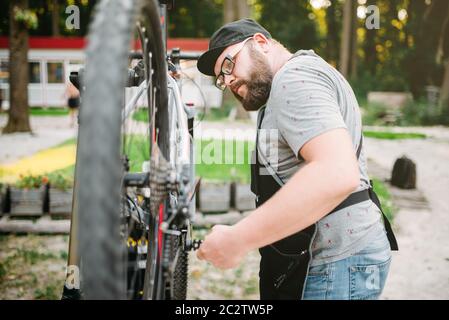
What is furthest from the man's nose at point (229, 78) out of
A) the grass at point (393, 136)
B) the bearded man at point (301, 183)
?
the grass at point (393, 136)

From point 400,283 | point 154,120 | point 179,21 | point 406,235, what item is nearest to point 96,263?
point 154,120

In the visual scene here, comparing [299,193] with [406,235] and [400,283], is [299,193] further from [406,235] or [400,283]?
[406,235]

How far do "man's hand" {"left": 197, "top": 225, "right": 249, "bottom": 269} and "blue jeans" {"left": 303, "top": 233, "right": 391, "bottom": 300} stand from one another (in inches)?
17.1

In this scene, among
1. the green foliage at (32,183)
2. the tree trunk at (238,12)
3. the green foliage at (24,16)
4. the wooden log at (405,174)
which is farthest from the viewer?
the tree trunk at (238,12)

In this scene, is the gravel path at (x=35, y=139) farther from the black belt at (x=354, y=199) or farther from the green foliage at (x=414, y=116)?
the green foliage at (x=414, y=116)

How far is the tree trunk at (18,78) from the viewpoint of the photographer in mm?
13844

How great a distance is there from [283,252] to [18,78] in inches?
555

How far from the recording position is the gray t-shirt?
1468 mm

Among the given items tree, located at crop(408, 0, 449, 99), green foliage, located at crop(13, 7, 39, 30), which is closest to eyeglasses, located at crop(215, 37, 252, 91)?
green foliage, located at crop(13, 7, 39, 30)

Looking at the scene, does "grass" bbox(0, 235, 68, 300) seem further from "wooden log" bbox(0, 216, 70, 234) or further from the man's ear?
the man's ear

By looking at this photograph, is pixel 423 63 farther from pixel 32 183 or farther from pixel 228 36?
pixel 228 36

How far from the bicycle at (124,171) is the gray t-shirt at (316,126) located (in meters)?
0.35
